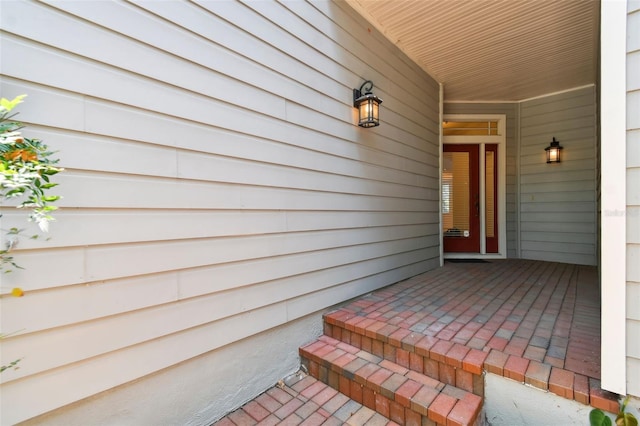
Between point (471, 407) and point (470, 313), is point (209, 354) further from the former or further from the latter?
point (470, 313)

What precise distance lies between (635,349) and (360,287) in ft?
5.87

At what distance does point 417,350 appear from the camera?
1.85 meters

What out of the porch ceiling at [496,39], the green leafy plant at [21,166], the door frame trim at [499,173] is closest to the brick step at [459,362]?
the green leafy plant at [21,166]

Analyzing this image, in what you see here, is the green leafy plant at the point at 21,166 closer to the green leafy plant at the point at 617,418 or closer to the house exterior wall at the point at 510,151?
the green leafy plant at the point at 617,418

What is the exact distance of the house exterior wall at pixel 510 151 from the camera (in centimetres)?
501

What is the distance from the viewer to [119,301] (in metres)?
1.38

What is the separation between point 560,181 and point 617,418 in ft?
14.4

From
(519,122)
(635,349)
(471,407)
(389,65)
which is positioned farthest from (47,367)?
(519,122)

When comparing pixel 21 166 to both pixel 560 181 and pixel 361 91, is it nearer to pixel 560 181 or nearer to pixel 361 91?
pixel 361 91

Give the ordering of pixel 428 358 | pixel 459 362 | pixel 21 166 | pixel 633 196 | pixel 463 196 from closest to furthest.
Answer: pixel 21 166 < pixel 633 196 < pixel 459 362 < pixel 428 358 < pixel 463 196

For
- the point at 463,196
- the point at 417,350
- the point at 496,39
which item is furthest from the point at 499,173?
the point at 417,350

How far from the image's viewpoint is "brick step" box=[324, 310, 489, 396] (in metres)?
1.68

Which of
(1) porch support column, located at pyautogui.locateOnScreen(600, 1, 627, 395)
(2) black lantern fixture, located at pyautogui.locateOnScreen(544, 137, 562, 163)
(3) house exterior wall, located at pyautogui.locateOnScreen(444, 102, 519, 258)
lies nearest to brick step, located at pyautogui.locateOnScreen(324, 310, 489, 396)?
(1) porch support column, located at pyautogui.locateOnScreen(600, 1, 627, 395)

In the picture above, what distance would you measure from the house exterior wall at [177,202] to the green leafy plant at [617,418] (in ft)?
5.27
